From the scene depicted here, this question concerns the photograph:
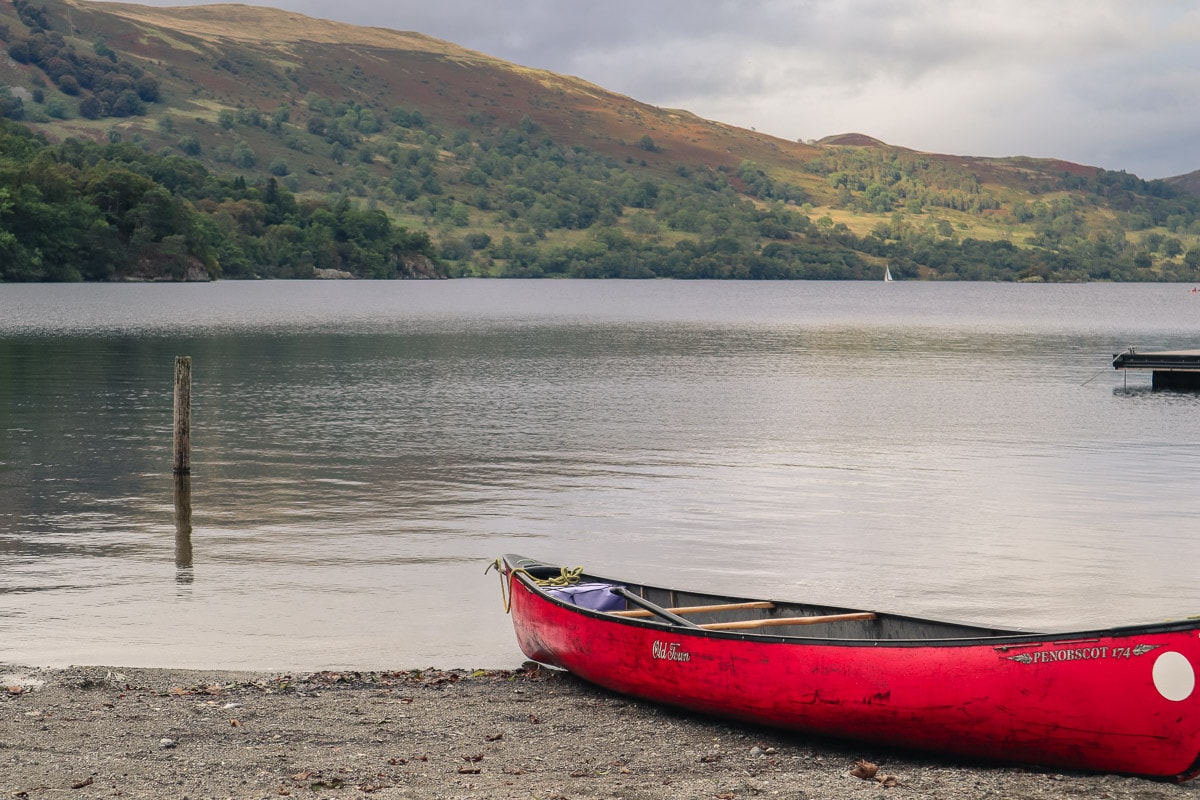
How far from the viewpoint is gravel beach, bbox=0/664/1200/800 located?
1178cm

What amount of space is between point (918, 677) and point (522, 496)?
1805 cm

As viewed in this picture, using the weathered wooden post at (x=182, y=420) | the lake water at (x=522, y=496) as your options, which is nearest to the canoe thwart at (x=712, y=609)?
the lake water at (x=522, y=496)

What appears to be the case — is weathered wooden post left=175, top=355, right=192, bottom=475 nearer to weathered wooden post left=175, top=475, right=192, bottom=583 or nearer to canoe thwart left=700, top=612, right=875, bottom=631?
weathered wooden post left=175, top=475, right=192, bottom=583

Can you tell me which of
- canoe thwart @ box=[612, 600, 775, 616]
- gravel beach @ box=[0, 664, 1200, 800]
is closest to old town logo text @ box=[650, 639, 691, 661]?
gravel beach @ box=[0, 664, 1200, 800]

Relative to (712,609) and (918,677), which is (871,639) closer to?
(918,677)

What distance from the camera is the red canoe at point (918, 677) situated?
11492 mm

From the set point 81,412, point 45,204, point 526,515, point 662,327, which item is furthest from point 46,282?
point 526,515

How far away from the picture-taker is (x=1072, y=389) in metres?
60.1

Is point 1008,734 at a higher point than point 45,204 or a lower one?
lower

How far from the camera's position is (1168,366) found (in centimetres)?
5919

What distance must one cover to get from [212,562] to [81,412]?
2341 centimetres

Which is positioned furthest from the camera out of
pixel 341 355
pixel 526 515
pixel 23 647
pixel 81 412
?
pixel 341 355

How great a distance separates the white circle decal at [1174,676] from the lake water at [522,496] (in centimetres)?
804

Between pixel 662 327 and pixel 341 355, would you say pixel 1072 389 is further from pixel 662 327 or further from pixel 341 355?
pixel 662 327
